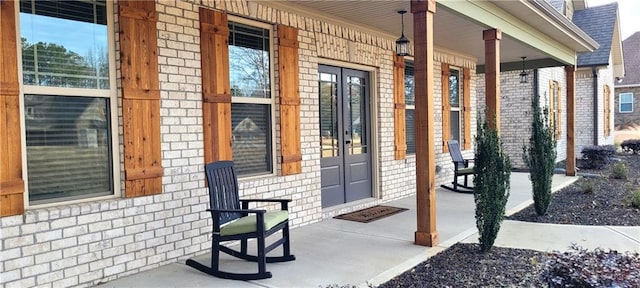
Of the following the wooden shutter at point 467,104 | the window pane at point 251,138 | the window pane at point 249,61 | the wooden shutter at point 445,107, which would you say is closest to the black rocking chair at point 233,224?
the window pane at point 251,138

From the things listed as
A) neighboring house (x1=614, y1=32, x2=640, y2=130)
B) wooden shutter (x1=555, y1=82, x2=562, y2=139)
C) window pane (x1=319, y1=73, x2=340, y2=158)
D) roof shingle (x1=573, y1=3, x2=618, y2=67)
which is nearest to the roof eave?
window pane (x1=319, y1=73, x2=340, y2=158)

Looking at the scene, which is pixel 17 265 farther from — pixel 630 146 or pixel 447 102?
pixel 630 146

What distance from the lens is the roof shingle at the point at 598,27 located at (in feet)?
45.3

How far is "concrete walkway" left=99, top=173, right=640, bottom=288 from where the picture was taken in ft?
11.4

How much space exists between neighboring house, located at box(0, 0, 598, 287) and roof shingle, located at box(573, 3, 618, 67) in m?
8.89

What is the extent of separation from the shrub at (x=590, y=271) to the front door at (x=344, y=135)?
350 centimetres

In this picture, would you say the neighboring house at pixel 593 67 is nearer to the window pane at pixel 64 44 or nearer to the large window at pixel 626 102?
the large window at pixel 626 102

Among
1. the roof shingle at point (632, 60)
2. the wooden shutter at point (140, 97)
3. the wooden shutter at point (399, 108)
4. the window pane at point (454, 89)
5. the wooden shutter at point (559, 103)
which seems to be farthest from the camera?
the roof shingle at point (632, 60)

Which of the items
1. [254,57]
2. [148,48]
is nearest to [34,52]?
[148,48]

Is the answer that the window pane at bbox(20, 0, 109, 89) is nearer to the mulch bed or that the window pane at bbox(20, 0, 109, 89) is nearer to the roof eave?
the mulch bed

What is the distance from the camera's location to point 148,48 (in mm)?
3791

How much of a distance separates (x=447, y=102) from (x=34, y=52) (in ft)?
23.2

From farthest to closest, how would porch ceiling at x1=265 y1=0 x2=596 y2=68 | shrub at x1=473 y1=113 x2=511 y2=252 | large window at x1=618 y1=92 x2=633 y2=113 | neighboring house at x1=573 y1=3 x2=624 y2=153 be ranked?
1. large window at x1=618 y1=92 x2=633 y2=113
2. neighboring house at x1=573 y1=3 x2=624 y2=153
3. porch ceiling at x1=265 y1=0 x2=596 y2=68
4. shrub at x1=473 y1=113 x2=511 y2=252

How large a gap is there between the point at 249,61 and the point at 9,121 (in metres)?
2.42
